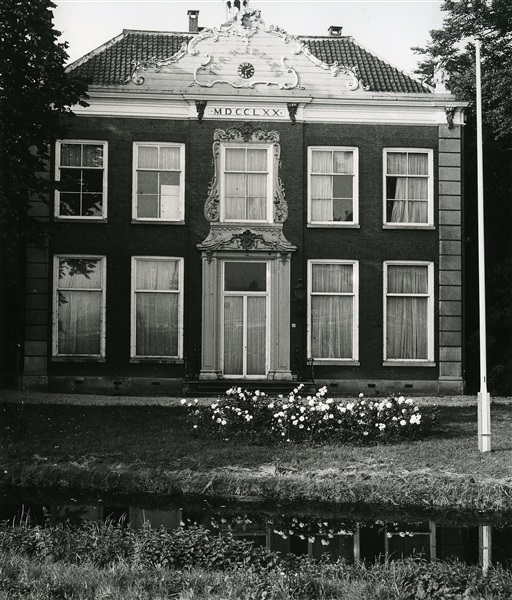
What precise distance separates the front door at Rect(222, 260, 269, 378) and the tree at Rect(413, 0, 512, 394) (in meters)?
5.98

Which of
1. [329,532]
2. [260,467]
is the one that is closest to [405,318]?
[260,467]

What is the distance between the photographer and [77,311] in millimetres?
20391

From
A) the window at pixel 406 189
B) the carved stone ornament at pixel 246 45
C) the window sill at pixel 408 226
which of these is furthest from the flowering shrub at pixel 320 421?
the carved stone ornament at pixel 246 45

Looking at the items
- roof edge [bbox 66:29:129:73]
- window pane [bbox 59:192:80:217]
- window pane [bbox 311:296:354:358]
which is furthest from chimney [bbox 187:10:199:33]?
window pane [bbox 311:296:354:358]

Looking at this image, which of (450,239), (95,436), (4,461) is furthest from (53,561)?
(450,239)

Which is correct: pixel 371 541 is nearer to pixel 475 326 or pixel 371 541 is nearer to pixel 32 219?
pixel 32 219

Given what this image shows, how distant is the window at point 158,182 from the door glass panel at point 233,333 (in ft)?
8.47

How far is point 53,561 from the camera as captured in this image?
7.30 metres

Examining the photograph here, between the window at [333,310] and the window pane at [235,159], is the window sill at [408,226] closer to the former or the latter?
the window at [333,310]

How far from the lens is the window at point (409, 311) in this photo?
20703 mm

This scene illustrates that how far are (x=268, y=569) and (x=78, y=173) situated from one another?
15126mm

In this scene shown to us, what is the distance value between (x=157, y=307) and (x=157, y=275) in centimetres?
82

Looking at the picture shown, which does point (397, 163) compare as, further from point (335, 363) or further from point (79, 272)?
point (79, 272)

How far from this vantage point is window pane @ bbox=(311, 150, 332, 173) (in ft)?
68.2
